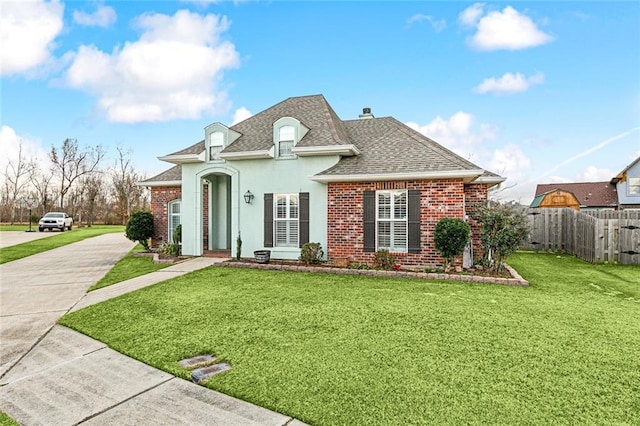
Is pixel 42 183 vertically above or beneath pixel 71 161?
beneath

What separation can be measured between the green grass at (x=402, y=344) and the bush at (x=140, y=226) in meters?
7.09

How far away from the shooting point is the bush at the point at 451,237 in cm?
871

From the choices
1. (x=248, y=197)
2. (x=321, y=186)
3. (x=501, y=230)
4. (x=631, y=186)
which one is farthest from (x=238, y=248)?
(x=631, y=186)

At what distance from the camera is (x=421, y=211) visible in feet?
31.6

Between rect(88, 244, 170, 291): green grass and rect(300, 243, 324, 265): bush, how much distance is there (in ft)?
15.0

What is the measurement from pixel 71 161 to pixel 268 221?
130ft

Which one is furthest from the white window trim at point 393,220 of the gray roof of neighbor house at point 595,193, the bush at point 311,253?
the gray roof of neighbor house at point 595,193

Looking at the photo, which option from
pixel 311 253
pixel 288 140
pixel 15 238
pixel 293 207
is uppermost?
pixel 288 140

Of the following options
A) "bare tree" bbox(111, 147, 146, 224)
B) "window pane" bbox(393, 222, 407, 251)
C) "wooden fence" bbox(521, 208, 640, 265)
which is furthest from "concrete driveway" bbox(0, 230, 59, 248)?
"wooden fence" bbox(521, 208, 640, 265)

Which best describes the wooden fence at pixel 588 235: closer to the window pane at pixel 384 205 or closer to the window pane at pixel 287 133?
the window pane at pixel 384 205

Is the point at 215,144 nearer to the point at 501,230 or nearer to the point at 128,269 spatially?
the point at 128,269

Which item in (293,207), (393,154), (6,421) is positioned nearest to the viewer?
(6,421)

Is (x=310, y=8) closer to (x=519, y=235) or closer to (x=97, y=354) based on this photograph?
(x=519, y=235)

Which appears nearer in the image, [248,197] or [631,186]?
[248,197]
